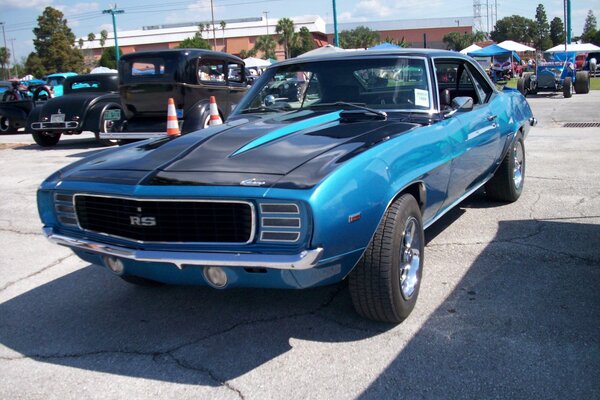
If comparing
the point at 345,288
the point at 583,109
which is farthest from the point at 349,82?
the point at 583,109

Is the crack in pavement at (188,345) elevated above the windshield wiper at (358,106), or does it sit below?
Answer: below

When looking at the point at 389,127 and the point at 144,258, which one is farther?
the point at 389,127

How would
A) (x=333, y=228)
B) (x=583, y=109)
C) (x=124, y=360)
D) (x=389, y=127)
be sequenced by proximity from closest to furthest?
1. (x=333, y=228)
2. (x=124, y=360)
3. (x=389, y=127)
4. (x=583, y=109)

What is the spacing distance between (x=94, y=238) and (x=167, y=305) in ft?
2.79

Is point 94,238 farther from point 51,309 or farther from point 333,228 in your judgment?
point 333,228

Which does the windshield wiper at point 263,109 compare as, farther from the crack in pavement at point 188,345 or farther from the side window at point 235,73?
the side window at point 235,73

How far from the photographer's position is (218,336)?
3352 mm

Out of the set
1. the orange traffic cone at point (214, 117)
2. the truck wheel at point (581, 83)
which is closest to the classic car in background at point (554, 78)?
the truck wheel at point (581, 83)

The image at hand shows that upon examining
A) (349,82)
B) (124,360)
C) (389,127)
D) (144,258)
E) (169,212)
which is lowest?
(124,360)

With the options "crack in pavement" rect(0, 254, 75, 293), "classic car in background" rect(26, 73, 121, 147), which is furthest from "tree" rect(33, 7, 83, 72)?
"crack in pavement" rect(0, 254, 75, 293)

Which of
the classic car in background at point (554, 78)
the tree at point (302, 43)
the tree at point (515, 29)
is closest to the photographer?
the classic car in background at point (554, 78)

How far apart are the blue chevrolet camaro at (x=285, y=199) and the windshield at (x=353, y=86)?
18mm

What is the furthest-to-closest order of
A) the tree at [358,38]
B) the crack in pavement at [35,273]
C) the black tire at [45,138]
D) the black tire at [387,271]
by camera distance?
the tree at [358,38] → the black tire at [45,138] → the crack in pavement at [35,273] → the black tire at [387,271]

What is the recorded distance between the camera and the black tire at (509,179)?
18.5 feet
